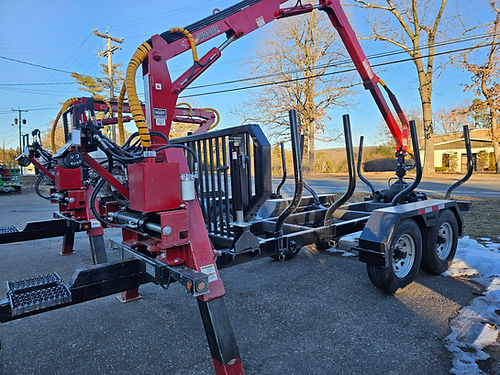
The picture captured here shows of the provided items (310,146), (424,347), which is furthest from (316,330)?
(310,146)

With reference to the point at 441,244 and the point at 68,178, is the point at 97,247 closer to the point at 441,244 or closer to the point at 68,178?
the point at 68,178

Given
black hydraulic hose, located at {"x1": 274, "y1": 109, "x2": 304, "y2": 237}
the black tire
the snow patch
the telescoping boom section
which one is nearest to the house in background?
the snow patch

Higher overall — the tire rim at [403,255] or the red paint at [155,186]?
the red paint at [155,186]

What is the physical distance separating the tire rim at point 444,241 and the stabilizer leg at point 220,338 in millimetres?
3541

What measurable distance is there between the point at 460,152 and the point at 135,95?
39775 millimetres

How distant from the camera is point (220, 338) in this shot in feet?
7.24

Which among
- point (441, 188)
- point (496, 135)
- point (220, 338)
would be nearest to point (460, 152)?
point (496, 135)

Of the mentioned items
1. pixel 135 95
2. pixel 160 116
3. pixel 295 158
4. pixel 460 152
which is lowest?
pixel 295 158

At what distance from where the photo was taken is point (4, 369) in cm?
272

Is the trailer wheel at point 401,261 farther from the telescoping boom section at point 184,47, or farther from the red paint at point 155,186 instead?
the telescoping boom section at point 184,47

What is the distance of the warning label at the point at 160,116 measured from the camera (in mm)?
2926

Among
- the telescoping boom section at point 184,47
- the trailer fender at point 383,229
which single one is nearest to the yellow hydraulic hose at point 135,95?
the telescoping boom section at point 184,47

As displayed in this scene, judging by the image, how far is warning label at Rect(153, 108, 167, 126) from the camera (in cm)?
293

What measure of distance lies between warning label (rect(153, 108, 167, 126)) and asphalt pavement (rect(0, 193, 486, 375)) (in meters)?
1.95
